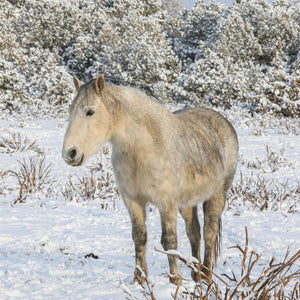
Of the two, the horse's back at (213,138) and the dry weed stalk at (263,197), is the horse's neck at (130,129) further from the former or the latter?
the dry weed stalk at (263,197)

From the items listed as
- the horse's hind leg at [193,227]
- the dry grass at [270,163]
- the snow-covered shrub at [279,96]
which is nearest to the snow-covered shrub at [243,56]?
the snow-covered shrub at [279,96]

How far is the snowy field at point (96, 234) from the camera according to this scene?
3.42 metres

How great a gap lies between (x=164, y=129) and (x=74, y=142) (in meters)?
0.85

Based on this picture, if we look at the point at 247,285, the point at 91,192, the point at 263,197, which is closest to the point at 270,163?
the point at 263,197

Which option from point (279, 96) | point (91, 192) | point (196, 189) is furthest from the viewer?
point (279, 96)

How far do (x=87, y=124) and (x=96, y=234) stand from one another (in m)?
2.49

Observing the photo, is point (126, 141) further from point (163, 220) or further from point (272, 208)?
point (272, 208)

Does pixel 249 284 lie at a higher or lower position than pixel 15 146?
lower

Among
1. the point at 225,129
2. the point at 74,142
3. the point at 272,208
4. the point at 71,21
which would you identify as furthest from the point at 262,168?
the point at 71,21

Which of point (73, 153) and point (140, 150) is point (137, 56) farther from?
point (73, 153)

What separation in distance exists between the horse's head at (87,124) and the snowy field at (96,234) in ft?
3.67

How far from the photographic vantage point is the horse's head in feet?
9.93

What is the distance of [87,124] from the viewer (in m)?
3.09

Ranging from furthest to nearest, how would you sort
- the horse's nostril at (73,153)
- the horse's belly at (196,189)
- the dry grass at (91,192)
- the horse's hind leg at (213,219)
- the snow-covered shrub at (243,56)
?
the snow-covered shrub at (243,56), the dry grass at (91,192), the horse's hind leg at (213,219), the horse's belly at (196,189), the horse's nostril at (73,153)
